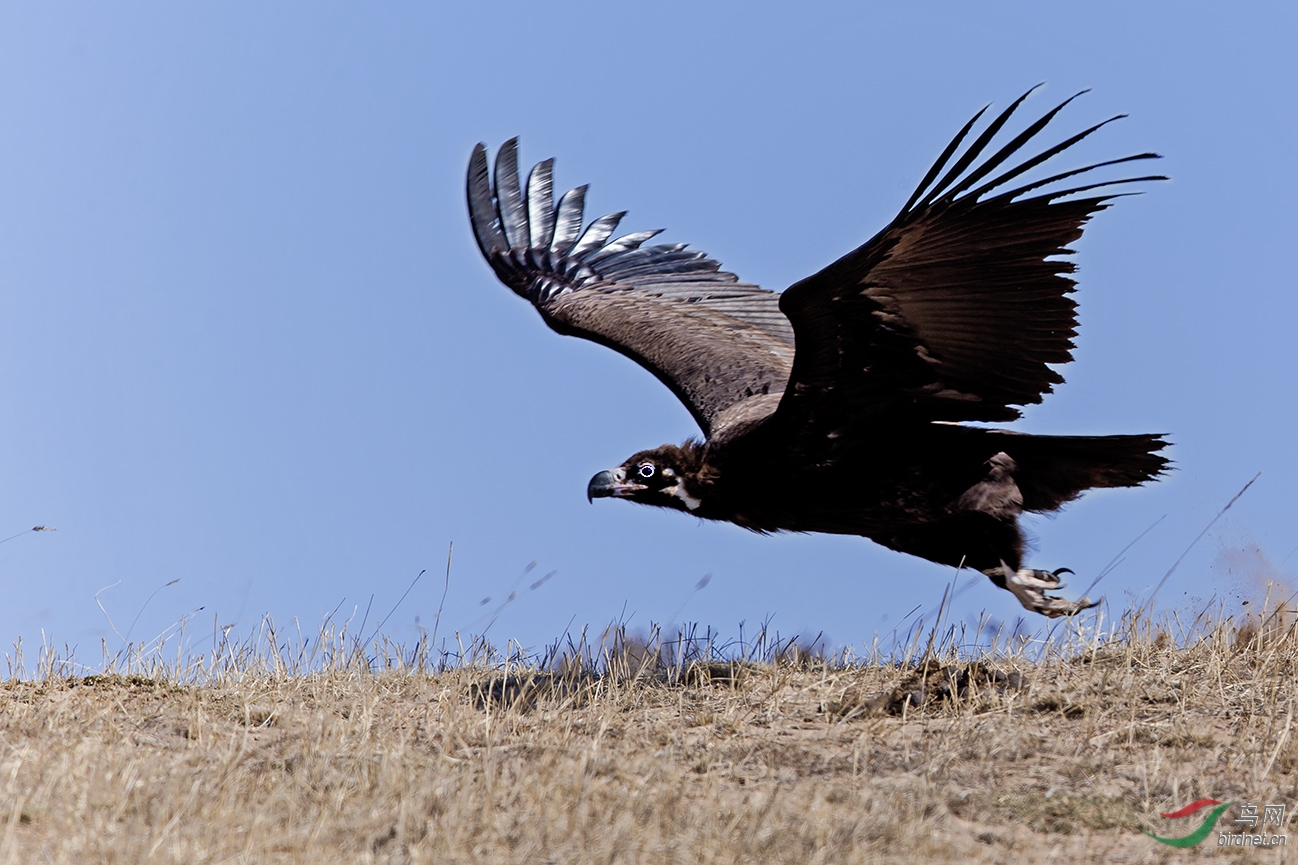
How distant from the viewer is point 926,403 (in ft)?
19.3

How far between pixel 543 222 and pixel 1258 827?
6.60 meters

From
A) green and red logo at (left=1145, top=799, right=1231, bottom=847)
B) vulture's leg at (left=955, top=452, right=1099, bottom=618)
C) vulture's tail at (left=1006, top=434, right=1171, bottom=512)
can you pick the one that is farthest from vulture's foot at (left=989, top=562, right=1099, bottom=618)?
green and red logo at (left=1145, top=799, right=1231, bottom=847)

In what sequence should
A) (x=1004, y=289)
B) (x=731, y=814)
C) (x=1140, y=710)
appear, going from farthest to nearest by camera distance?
1. (x=1004, y=289)
2. (x=1140, y=710)
3. (x=731, y=814)

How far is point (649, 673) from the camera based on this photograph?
5770 mm

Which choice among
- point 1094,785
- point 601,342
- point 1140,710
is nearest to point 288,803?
point 1094,785

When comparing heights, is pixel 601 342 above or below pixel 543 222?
below

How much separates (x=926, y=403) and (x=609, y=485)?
1.82 m

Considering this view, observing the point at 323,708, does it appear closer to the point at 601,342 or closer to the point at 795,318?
the point at 795,318

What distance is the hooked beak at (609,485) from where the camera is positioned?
673 cm

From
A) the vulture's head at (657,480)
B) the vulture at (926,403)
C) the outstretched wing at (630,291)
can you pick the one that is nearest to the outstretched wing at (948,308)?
the vulture at (926,403)

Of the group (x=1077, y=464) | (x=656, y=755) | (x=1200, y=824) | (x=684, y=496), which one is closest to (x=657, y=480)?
(x=684, y=496)

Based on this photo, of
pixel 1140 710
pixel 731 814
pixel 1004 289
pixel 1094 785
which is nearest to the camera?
pixel 731 814

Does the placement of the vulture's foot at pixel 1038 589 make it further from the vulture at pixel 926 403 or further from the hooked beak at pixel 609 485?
the hooked beak at pixel 609 485

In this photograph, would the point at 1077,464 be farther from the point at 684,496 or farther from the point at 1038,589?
the point at 684,496
